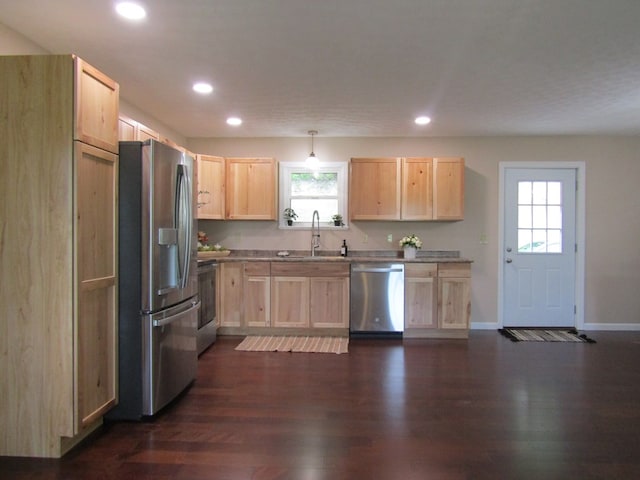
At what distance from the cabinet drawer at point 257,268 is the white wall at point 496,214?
0.76 metres

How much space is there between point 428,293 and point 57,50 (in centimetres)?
427

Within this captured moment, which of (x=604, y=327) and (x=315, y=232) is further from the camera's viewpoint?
(x=315, y=232)

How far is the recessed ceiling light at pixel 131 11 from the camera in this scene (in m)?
2.27

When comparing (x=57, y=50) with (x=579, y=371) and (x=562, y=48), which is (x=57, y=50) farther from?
(x=579, y=371)

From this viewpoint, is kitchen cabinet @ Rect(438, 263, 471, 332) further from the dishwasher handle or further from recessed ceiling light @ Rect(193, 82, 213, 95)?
recessed ceiling light @ Rect(193, 82, 213, 95)

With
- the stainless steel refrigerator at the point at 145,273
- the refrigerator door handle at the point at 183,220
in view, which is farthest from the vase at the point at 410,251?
the stainless steel refrigerator at the point at 145,273

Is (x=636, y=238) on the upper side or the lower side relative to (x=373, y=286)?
upper

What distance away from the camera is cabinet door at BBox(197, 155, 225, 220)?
500cm

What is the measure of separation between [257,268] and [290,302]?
578mm

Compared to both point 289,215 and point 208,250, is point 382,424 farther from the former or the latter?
point 289,215

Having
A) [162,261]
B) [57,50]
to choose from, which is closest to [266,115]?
[57,50]

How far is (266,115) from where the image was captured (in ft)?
14.4

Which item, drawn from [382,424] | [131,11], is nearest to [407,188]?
[382,424]

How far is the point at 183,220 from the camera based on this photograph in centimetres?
291
